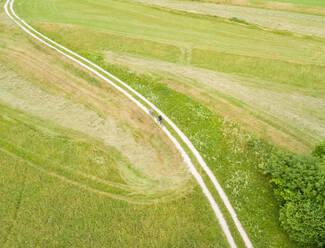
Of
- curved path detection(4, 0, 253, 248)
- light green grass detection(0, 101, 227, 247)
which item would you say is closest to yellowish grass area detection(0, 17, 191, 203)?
curved path detection(4, 0, 253, 248)

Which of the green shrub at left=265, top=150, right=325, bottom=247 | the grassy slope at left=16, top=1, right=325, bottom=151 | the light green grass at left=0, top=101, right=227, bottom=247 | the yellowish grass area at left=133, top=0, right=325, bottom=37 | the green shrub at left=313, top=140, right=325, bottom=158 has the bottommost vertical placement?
the light green grass at left=0, top=101, right=227, bottom=247

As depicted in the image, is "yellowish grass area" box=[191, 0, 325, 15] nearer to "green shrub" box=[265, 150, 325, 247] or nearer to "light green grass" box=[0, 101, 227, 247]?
"green shrub" box=[265, 150, 325, 247]

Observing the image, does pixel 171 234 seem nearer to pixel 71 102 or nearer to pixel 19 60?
pixel 71 102

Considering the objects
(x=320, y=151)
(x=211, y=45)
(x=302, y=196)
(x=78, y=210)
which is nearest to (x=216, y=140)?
(x=320, y=151)

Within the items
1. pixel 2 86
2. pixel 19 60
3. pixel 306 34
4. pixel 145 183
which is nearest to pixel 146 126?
pixel 145 183

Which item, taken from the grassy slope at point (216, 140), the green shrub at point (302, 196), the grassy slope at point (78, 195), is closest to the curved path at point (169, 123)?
the grassy slope at point (216, 140)

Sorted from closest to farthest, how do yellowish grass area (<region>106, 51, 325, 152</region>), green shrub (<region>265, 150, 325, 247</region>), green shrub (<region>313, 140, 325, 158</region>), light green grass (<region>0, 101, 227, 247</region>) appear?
green shrub (<region>265, 150, 325, 247</region>), light green grass (<region>0, 101, 227, 247</region>), green shrub (<region>313, 140, 325, 158</region>), yellowish grass area (<region>106, 51, 325, 152</region>)

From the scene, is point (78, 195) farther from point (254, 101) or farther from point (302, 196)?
point (254, 101)
